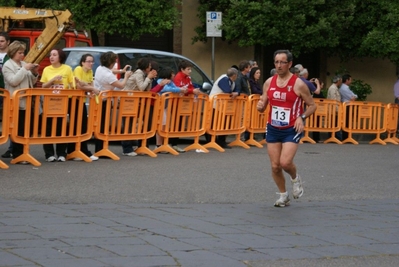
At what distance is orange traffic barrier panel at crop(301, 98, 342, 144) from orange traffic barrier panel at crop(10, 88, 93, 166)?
29.5ft

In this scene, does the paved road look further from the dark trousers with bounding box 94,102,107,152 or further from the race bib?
the race bib

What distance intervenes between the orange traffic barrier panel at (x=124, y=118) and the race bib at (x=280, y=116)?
16.8 feet

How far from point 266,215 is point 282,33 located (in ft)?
62.9

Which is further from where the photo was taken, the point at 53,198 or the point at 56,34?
the point at 56,34

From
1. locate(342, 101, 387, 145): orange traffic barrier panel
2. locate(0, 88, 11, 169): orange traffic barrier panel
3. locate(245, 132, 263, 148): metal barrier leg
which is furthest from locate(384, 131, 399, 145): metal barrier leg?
locate(0, 88, 11, 169): orange traffic barrier panel

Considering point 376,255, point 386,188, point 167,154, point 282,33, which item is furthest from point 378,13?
point 376,255

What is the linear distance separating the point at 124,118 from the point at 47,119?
1.90m

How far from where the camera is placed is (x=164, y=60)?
20516mm

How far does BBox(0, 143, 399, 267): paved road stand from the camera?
771cm

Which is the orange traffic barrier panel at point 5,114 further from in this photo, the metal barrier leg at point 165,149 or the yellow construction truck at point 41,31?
the yellow construction truck at point 41,31

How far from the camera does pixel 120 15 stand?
28188 mm

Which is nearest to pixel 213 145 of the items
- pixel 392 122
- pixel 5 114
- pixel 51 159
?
pixel 51 159

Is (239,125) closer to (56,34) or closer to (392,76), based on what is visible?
(56,34)

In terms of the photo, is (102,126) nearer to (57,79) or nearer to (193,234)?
(57,79)
